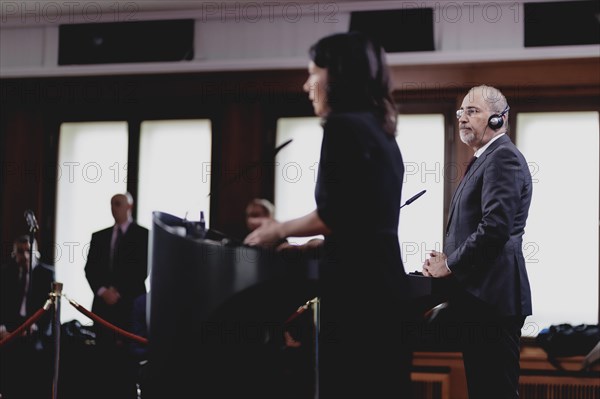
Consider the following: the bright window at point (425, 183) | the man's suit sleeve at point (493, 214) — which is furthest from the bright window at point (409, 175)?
the man's suit sleeve at point (493, 214)

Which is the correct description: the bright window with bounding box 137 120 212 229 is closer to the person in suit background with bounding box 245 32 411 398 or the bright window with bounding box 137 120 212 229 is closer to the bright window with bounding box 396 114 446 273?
the bright window with bounding box 396 114 446 273

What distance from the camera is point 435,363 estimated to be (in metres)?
5.19

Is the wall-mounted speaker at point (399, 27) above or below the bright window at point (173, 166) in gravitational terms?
above

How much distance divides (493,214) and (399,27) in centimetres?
365

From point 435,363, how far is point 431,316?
115 inches

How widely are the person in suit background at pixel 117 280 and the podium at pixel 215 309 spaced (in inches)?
130

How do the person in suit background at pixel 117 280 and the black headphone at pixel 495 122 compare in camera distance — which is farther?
the person in suit background at pixel 117 280

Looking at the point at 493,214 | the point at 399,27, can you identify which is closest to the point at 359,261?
the point at 493,214

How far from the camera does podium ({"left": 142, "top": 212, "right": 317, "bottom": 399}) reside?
6.14ft

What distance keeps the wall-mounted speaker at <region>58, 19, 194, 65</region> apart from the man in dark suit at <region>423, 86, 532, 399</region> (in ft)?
13.5

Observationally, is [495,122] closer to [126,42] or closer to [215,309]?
[215,309]

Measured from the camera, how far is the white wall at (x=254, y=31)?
19.0 ft

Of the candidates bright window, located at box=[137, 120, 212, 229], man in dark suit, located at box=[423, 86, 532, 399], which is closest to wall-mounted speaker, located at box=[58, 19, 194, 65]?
bright window, located at box=[137, 120, 212, 229]

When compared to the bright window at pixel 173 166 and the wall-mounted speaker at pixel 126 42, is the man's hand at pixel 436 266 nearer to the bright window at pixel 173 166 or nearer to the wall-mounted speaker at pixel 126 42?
the bright window at pixel 173 166
